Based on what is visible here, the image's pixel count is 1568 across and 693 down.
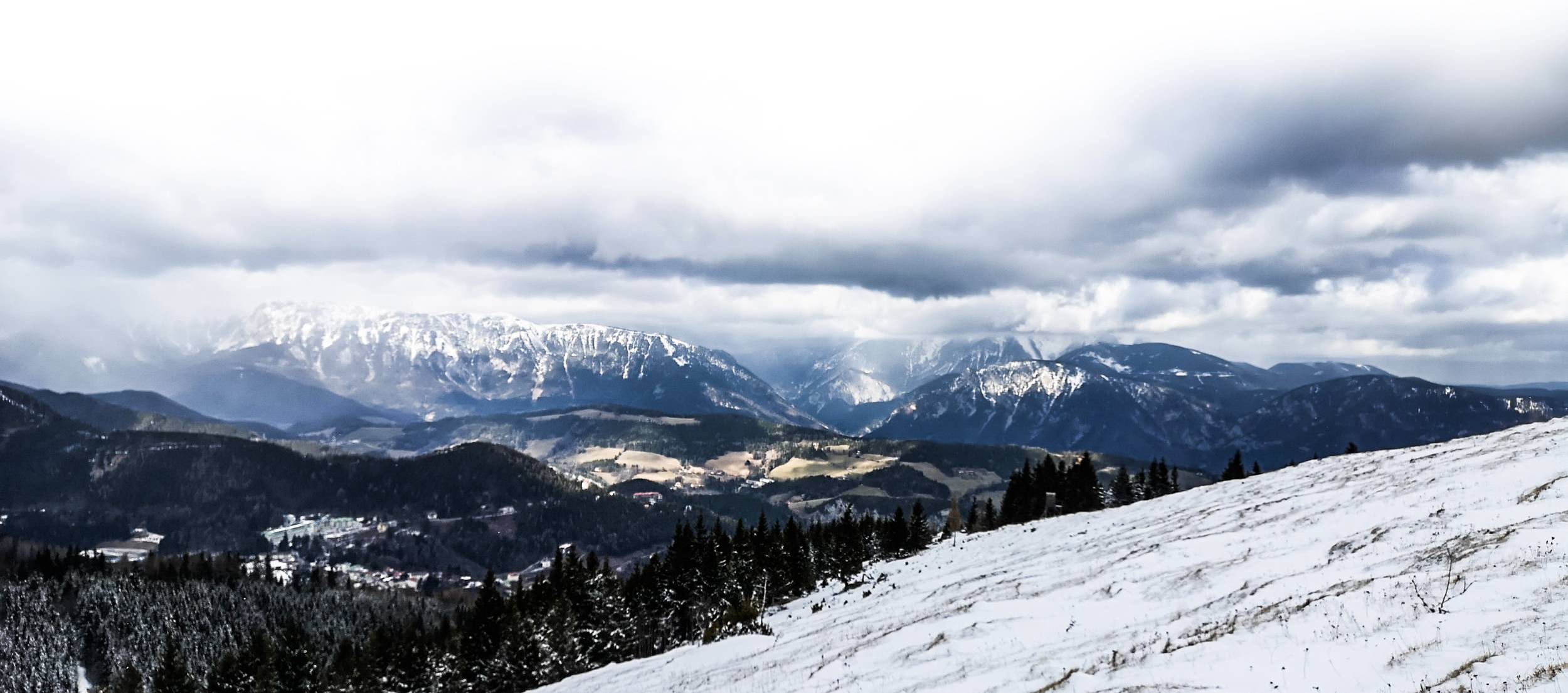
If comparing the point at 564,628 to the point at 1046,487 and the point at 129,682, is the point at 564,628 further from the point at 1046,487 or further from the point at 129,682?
the point at 129,682

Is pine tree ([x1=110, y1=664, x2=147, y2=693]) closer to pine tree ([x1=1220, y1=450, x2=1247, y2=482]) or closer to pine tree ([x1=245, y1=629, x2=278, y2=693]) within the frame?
pine tree ([x1=245, y1=629, x2=278, y2=693])

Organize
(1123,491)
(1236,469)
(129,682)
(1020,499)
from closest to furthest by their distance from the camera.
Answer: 1. (1020,499)
2. (1236,469)
3. (1123,491)
4. (129,682)

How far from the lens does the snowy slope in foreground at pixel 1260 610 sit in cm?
1358

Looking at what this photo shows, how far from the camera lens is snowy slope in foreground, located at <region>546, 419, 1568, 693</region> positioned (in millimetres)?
13578

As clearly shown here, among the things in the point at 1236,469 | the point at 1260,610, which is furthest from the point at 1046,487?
the point at 1260,610

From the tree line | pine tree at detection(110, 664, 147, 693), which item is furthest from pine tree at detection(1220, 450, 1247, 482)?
pine tree at detection(110, 664, 147, 693)

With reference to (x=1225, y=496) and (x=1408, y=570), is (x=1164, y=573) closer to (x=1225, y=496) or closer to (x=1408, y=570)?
(x=1408, y=570)

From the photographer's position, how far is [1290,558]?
23656 mm

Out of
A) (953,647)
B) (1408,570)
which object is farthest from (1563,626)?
(953,647)

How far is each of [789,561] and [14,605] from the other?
6633 inches

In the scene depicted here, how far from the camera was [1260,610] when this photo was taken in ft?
60.6

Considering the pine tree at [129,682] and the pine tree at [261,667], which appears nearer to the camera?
the pine tree at [261,667]

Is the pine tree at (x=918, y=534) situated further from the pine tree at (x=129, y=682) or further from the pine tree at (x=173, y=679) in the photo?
the pine tree at (x=129, y=682)

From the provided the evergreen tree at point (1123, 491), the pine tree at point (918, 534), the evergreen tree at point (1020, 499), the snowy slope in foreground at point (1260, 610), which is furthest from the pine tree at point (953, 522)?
the snowy slope in foreground at point (1260, 610)
